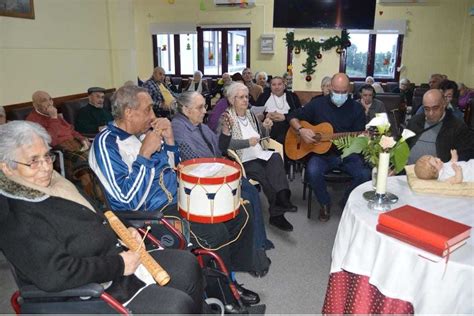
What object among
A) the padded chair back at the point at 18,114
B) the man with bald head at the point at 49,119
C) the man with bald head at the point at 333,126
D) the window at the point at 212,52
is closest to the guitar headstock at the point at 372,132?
the man with bald head at the point at 333,126

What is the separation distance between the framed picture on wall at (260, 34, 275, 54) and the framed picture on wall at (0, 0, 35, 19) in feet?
19.0

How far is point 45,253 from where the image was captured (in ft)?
4.40

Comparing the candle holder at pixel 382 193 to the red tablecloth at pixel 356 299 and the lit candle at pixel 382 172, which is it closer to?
the lit candle at pixel 382 172

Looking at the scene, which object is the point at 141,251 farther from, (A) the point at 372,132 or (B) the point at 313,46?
(B) the point at 313,46

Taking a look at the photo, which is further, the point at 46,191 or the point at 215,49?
the point at 215,49

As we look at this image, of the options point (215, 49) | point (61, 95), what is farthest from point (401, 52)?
point (61, 95)

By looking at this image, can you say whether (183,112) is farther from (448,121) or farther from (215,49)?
(215,49)

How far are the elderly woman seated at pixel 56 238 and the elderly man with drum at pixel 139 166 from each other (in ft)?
1.27

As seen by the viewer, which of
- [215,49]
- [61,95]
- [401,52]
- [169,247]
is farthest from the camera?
[215,49]

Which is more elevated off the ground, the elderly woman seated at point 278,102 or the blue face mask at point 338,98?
the blue face mask at point 338,98

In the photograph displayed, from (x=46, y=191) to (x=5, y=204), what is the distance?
144 millimetres

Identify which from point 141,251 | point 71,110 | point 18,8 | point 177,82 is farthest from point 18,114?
point 177,82

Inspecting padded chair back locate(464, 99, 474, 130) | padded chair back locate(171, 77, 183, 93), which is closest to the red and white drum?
padded chair back locate(464, 99, 474, 130)

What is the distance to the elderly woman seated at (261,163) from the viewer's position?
327 cm
